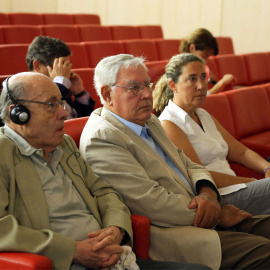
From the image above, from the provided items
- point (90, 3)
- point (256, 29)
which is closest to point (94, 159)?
point (256, 29)

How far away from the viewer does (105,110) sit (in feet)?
6.97

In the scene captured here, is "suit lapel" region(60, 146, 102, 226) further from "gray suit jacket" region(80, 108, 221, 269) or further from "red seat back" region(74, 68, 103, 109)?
"red seat back" region(74, 68, 103, 109)

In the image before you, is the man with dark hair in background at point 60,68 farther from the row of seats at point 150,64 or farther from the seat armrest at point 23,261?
the seat armrest at point 23,261

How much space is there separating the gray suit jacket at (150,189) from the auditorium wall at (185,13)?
5.81 m

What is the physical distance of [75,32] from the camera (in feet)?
20.1

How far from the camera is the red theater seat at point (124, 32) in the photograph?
6.77 m

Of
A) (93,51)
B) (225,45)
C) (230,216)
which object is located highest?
(93,51)

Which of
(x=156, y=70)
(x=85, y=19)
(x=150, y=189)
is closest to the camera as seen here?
(x=150, y=189)

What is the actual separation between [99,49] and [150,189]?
317 cm

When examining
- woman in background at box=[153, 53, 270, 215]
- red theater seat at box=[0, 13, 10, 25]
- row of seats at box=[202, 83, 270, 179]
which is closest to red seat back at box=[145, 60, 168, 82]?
row of seats at box=[202, 83, 270, 179]

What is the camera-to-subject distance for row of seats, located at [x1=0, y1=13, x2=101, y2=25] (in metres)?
6.98

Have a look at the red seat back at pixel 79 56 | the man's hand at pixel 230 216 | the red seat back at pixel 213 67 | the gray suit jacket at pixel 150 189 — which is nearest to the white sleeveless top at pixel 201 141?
the man's hand at pixel 230 216

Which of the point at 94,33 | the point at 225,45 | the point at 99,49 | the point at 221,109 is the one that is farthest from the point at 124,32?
the point at 221,109

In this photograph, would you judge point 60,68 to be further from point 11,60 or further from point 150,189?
point 11,60
